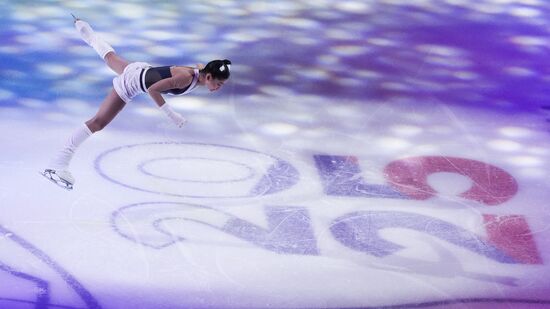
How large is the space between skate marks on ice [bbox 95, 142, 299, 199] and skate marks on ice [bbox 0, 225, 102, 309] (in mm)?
1086

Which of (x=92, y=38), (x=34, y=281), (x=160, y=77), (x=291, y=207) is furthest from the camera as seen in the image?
(x=291, y=207)

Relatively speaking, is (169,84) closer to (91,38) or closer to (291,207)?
(91,38)

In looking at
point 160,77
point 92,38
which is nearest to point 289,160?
point 160,77

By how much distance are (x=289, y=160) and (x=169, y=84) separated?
5.09 feet

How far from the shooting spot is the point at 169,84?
470 centimetres

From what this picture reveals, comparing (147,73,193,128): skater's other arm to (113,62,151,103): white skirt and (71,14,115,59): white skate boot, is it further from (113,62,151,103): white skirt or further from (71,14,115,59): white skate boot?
(71,14,115,59): white skate boot

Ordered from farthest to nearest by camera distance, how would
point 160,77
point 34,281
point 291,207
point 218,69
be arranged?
1. point 291,207
2. point 160,77
3. point 218,69
4. point 34,281

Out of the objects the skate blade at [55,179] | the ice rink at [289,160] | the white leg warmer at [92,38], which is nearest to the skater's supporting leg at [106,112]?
the white leg warmer at [92,38]

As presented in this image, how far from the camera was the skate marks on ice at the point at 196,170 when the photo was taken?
5.49 meters

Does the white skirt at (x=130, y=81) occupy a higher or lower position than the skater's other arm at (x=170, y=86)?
higher

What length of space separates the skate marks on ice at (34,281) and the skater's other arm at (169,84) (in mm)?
1097

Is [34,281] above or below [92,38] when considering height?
below

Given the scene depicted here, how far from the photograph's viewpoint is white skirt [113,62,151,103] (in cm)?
488

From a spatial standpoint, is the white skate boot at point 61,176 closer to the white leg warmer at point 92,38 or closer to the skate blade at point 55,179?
the skate blade at point 55,179
